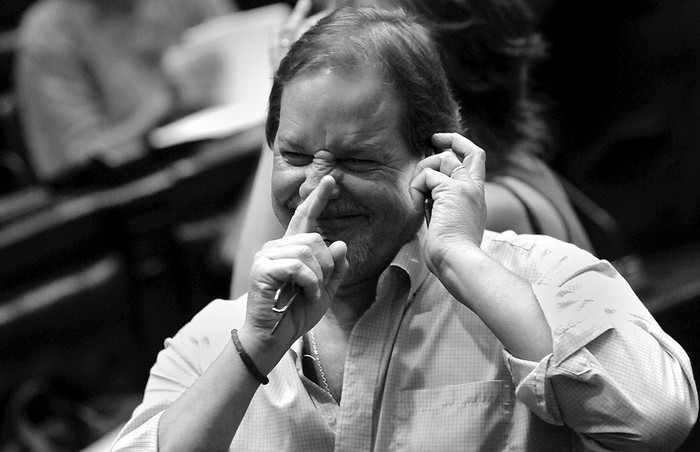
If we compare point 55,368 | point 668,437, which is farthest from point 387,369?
point 55,368

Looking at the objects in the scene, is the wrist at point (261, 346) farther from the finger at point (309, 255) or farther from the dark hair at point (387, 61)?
the dark hair at point (387, 61)

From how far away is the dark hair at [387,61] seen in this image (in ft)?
4.95

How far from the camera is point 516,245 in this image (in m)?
1.54

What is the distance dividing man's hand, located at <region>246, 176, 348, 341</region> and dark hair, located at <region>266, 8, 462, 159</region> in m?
0.16

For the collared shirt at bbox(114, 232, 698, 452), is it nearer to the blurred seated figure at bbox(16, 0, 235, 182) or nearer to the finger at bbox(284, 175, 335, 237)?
the finger at bbox(284, 175, 335, 237)

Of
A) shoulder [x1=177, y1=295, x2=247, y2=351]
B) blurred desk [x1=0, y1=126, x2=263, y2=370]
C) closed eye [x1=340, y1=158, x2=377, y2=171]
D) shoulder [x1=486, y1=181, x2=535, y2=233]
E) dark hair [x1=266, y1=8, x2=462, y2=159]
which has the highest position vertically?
dark hair [x1=266, y1=8, x2=462, y2=159]

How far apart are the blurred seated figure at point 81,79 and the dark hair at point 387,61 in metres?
2.15

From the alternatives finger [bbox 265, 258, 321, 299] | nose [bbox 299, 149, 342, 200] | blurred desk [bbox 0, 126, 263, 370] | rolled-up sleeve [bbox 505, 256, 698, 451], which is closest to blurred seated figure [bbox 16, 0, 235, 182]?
blurred desk [bbox 0, 126, 263, 370]

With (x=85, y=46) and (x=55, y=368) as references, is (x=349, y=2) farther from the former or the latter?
(x=85, y=46)

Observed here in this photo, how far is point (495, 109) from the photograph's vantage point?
2.01 meters

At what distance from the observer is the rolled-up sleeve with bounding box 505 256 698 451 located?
4.35 feet

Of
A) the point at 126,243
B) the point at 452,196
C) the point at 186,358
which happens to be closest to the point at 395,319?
the point at 452,196

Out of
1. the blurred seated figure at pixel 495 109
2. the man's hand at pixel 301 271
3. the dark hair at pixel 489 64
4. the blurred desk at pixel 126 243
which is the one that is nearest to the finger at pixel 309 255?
the man's hand at pixel 301 271

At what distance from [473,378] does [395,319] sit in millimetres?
136
